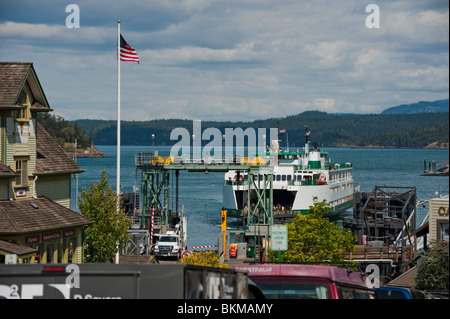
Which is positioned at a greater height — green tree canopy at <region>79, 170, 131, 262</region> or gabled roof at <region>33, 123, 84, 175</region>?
gabled roof at <region>33, 123, 84, 175</region>

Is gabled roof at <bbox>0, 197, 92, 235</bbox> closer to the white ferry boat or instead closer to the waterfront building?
the waterfront building

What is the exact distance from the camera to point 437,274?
91.1 ft

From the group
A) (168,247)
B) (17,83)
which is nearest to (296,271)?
(17,83)

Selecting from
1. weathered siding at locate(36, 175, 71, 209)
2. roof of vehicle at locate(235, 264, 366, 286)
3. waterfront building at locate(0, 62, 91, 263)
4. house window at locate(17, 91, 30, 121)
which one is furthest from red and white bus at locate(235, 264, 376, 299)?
weathered siding at locate(36, 175, 71, 209)

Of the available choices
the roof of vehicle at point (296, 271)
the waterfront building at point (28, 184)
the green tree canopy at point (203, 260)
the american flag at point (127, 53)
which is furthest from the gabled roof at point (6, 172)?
the roof of vehicle at point (296, 271)

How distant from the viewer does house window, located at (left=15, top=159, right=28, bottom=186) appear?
28545 millimetres

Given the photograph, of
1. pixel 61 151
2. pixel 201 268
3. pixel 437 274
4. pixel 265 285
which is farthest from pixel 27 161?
pixel 201 268

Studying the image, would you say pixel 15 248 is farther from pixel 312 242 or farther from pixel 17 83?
pixel 312 242

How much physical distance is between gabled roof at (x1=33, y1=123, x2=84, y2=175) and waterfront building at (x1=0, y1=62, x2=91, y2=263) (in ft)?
0.20

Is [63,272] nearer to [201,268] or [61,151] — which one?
[201,268]
